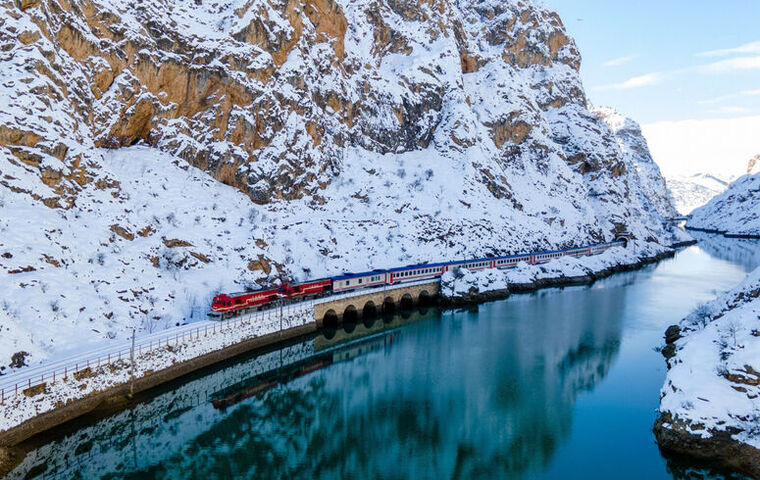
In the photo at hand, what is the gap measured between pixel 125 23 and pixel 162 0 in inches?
342

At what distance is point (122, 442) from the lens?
28.8 metres

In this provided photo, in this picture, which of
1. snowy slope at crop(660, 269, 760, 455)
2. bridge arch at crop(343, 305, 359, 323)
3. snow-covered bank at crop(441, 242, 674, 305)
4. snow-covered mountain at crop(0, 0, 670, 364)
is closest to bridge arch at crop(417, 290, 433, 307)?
snow-covered bank at crop(441, 242, 674, 305)

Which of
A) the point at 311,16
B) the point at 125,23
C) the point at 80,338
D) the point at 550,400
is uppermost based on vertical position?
the point at 311,16

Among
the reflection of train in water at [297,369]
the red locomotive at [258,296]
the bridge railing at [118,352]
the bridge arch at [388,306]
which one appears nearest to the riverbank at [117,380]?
the bridge railing at [118,352]

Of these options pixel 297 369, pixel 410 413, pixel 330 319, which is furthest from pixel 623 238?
pixel 410 413

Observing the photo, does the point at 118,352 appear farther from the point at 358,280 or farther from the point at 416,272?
the point at 416,272

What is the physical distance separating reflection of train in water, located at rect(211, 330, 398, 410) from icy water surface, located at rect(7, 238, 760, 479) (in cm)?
18

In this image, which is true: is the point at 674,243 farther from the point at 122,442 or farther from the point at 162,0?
the point at 122,442

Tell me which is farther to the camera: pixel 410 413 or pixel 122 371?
pixel 410 413

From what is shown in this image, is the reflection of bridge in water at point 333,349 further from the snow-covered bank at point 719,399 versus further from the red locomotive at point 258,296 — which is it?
the snow-covered bank at point 719,399

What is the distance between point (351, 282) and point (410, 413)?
26415 millimetres

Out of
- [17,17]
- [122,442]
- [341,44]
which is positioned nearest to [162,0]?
[17,17]

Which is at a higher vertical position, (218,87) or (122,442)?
(218,87)

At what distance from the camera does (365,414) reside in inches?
1320
